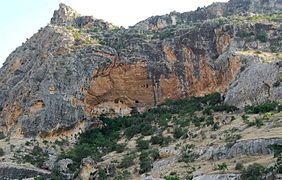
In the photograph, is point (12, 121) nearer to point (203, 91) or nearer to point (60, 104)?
point (60, 104)

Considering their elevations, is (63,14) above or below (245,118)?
above

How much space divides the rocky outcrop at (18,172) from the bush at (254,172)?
2899cm

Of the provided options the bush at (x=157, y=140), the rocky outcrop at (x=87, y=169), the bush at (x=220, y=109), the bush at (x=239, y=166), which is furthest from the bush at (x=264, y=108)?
the bush at (x=239, y=166)

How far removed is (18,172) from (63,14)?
173 ft

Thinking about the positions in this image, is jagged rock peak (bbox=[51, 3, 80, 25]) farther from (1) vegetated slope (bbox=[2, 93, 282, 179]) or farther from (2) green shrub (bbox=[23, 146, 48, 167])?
(2) green shrub (bbox=[23, 146, 48, 167])

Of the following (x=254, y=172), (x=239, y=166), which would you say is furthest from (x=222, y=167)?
(x=254, y=172)

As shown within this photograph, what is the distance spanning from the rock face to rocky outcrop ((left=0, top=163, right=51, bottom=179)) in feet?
43.5

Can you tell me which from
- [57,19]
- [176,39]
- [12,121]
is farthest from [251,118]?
[57,19]

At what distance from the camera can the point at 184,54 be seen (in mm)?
79875

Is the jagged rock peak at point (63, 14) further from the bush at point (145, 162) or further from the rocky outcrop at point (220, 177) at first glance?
the rocky outcrop at point (220, 177)

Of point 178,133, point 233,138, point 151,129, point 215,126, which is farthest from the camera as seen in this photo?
point 151,129

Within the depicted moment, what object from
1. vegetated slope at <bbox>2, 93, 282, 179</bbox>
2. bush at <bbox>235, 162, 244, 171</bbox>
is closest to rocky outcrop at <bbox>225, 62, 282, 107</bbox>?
vegetated slope at <bbox>2, 93, 282, 179</bbox>

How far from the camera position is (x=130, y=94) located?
81.1 metres

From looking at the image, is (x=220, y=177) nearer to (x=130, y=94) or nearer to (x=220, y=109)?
(x=220, y=109)
